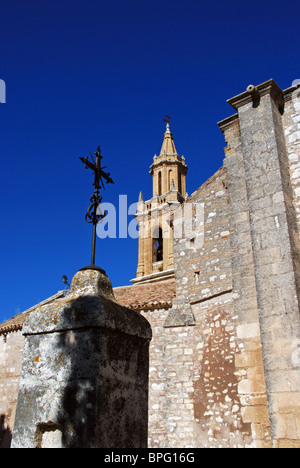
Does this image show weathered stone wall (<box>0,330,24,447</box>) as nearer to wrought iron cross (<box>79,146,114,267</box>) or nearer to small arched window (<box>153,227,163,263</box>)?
wrought iron cross (<box>79,146,114,267</box>)

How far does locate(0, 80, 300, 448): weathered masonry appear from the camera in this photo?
5422mm

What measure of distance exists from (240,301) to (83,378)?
5132mm

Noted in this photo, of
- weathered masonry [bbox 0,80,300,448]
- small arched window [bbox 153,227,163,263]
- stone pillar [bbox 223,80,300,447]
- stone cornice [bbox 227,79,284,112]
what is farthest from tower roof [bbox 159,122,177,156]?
stone cornice [bbox 227,79,284,112]

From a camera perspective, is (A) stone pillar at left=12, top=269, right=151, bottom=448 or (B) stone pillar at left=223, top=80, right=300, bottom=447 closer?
(A) stone pillar at left=12, top=269, right=151, bottom=448

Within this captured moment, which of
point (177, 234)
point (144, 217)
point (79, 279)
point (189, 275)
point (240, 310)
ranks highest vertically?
point (144, 217)

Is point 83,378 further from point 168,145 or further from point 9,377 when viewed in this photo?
point 168,145

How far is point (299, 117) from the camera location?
22.6ft

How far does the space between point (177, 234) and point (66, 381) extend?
24.0 feet

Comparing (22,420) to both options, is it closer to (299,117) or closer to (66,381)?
(66,381)

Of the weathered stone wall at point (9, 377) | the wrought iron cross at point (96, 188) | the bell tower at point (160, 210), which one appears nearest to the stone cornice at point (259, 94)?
the wrought iron cross at point (96, 188)

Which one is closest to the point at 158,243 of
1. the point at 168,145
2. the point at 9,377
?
the point at 168,145

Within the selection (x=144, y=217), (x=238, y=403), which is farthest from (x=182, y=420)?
(x=144, y=217)

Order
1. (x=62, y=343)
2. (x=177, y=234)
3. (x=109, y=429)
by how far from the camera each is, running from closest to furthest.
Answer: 1. (x=109, y=429)
2. (x=62, y=343)
3. (x=177, y=234)

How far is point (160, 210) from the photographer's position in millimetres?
34625
